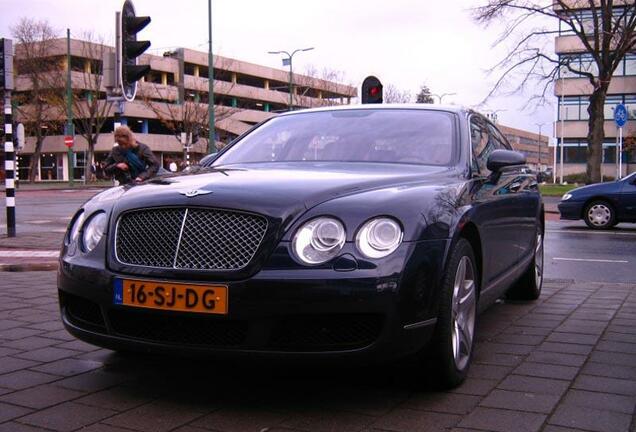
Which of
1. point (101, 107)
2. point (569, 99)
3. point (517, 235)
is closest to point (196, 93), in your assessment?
point (101, 107)

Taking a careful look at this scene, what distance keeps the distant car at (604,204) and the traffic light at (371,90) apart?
5.21 metres

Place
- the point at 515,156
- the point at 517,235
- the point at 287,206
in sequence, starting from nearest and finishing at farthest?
the point at 287,206 < the point at 515,156 < the point at 517,235

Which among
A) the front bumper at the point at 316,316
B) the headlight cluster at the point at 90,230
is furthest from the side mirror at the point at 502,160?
the headlight cluster at the point at 90,230

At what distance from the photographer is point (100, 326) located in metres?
3.45

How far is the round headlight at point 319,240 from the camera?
3.05 metres

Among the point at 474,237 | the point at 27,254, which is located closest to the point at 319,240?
the point at 474,237

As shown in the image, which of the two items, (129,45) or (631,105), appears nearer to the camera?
(129,45)

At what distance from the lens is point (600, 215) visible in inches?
578

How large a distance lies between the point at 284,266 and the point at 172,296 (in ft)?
1.76

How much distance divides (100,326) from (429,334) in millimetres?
1603

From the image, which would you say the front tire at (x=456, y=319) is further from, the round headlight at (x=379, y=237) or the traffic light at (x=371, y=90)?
the traffic light at (x=371, y=90)

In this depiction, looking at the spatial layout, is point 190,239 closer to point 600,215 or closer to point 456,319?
point 456,319

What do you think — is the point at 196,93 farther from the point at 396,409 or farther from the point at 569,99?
the point at 396,409

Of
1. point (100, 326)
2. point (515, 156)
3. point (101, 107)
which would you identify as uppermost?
point (101, 107)
